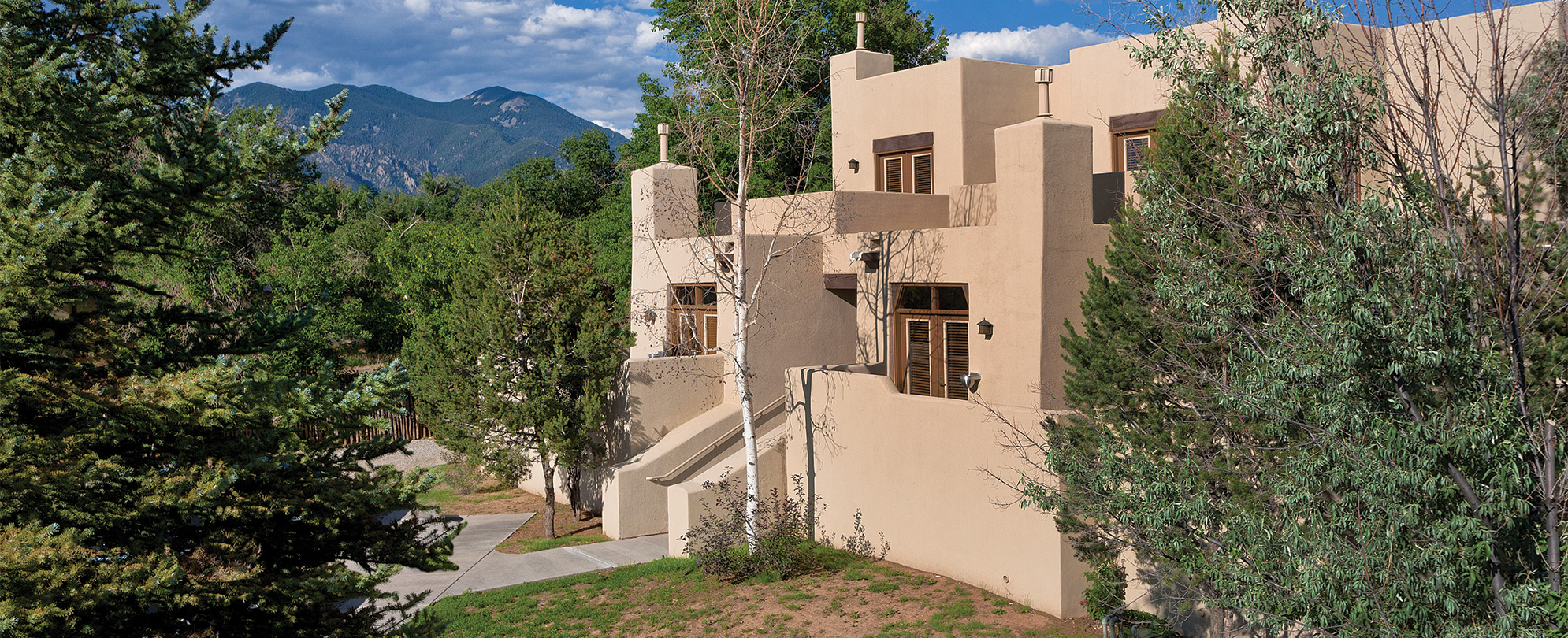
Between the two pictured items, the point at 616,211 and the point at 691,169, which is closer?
the point at 691,169

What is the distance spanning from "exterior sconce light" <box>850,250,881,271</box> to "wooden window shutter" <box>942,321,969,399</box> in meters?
1.74

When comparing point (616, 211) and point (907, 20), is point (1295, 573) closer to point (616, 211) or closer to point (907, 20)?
point (616, 211)

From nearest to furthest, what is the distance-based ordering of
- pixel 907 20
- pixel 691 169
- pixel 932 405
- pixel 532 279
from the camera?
pixel 932 405, pixel 532 279, pixel 691 169, pixel 907 20

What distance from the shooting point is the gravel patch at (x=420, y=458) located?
26.9 m

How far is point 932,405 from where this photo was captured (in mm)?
14586

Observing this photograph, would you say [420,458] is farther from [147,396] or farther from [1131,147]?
[147,396]

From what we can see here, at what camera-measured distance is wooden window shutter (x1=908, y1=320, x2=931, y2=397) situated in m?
17.0

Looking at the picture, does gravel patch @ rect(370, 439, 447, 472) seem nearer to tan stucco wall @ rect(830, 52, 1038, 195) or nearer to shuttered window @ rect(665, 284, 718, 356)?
shuttered window @ rect(665, 284, 718, 356)

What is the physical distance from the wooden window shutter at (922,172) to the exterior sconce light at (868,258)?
4.15 metres

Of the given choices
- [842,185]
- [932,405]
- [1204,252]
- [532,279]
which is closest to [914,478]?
[932,405]

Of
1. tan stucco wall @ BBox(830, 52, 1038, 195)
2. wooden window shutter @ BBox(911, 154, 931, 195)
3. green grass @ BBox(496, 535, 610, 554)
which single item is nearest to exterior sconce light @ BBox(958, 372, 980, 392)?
tan stucco wall @ BBox(830, 52, 1038, 195)

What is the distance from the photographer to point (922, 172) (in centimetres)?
2138

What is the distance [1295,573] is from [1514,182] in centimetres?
306

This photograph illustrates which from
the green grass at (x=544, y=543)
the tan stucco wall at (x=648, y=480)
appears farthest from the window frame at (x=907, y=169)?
the green grass at (x=544, y=543)
